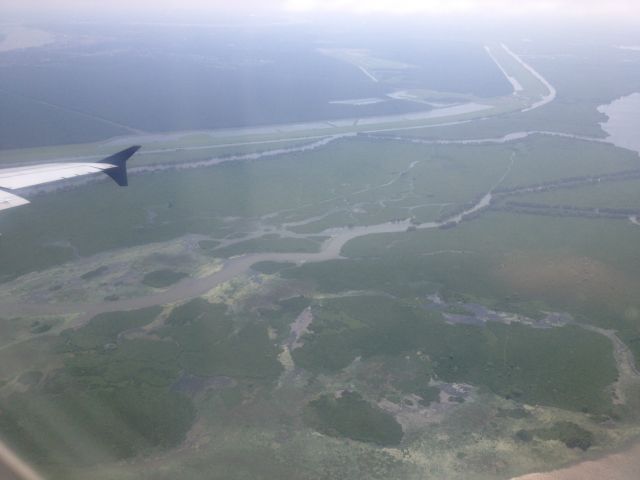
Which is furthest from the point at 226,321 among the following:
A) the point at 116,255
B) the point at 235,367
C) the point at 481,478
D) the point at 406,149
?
the point at 406,149

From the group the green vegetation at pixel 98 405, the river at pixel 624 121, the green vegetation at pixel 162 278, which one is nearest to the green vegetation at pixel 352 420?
the green vegetation at pixel 98 405

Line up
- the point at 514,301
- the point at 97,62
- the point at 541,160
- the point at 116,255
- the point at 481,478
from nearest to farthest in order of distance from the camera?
the point at 481,478, the point at 514,301, the point at 116,255, the point at 541,160, the point at 97,62

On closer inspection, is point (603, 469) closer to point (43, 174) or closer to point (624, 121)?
point (43, 174)

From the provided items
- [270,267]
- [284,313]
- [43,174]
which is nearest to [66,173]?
[43,174]

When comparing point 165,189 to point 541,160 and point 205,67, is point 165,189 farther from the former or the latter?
point 205,67

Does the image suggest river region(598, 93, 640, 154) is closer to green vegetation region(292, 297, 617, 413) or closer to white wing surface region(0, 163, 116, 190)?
green vegetation region(292, 297, 617, 413)

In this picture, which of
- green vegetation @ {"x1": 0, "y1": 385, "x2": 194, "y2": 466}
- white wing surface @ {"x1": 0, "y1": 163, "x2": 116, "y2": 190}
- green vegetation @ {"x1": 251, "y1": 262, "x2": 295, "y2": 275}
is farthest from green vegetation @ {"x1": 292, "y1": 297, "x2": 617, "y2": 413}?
white wing surface @ {"x1": 0, "y1": 163, "x2": 116, "y2": 190}

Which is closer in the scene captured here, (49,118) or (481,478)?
(481,478)
